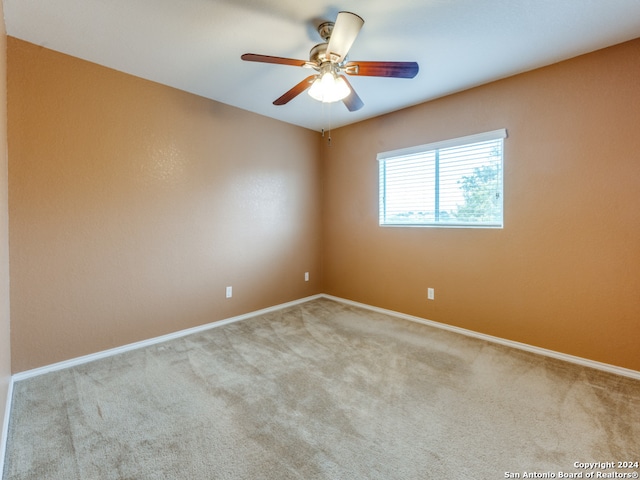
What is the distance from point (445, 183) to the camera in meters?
3.15

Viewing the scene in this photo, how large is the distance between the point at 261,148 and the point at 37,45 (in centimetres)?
201

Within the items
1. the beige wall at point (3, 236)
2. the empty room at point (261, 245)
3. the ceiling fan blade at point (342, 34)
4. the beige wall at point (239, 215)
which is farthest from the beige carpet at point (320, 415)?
the ceiling fan blade at point (342, 34)

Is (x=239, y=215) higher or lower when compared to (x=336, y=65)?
lower

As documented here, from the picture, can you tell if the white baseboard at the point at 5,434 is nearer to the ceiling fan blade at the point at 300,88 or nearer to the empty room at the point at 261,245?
the empty room at the point at 261,245

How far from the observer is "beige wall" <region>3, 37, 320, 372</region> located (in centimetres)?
220

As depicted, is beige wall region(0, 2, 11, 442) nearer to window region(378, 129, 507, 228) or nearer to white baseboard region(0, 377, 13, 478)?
white baseboard region(0, 377, 13, 478)

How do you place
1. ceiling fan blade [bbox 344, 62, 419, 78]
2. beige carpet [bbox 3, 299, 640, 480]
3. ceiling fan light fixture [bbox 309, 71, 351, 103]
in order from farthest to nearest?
ceiling fan light fixture [bbox 309, 71, 351, 103]
ceiling fan blade [bbox 344, 62, 419, 78]
beige carpet [bbox 3, 299, 640, 480]

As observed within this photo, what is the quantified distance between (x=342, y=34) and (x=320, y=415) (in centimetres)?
219

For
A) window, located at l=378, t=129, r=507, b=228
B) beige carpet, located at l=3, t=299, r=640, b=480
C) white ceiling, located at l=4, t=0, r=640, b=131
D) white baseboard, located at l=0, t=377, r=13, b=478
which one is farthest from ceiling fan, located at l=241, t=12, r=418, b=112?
white baseboard, located at l=0, t=377, r=13, b=478

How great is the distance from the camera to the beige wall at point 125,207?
2.20 metres

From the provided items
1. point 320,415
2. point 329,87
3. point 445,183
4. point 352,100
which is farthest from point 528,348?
point 329,87

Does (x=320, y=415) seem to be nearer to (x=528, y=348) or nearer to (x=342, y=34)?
(x=528, y=348)

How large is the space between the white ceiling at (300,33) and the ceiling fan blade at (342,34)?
0.96ft

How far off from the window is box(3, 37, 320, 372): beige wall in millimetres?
1441
